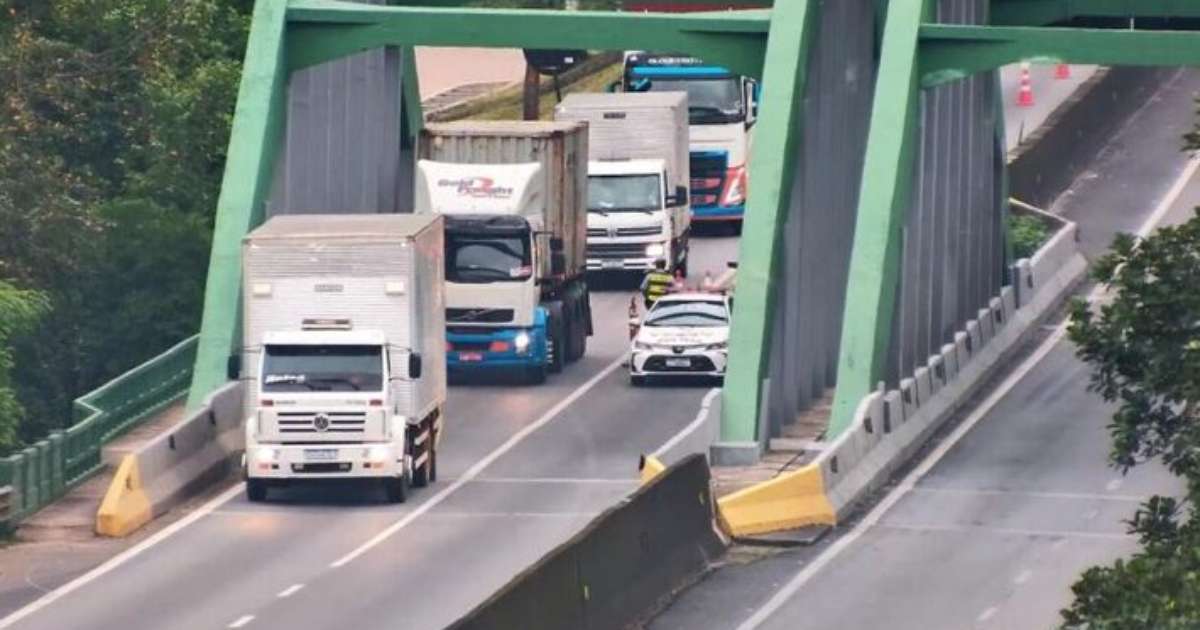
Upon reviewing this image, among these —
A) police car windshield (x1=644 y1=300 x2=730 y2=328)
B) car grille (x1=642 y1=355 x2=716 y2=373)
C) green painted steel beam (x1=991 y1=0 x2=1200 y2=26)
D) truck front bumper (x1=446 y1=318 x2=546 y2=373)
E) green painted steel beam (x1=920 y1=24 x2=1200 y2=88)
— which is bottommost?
car grille (x1=642 y1=355 x2=716 y2=373)

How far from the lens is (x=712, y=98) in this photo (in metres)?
66.4

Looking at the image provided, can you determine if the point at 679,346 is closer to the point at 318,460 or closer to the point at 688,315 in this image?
the point at 688,315

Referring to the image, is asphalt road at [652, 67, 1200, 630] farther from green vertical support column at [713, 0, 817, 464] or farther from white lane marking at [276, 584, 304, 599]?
white lane marking at [276, 584, 304, 599]

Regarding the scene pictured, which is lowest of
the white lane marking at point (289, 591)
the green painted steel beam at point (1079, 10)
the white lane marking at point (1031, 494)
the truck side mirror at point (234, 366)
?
the white lane marking at point (1031, 494)

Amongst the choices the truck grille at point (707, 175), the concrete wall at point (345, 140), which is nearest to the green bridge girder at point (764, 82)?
the concrete wall at point (345, 140)

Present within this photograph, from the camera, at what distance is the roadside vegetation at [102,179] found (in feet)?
168

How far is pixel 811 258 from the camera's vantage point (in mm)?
45469

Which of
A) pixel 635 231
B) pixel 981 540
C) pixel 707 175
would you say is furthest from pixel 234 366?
pixel 707 175

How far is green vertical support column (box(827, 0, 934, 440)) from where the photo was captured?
41.2m

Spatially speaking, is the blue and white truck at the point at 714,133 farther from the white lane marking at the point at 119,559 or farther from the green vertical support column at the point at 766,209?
the white lane marking at the point at 119,559

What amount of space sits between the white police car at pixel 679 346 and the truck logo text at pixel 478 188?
296 centimetres

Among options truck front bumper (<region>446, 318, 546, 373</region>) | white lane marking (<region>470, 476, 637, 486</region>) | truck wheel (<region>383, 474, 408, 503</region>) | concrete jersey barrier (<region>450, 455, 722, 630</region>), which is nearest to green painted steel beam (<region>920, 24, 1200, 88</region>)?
white lane marking (<region>470, 476, 637, 486</region>)

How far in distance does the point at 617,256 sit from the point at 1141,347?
38.0 m

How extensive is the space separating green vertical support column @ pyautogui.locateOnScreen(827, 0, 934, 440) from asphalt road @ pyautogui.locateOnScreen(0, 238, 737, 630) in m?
3.22
